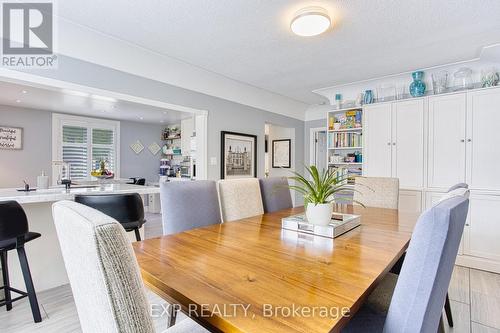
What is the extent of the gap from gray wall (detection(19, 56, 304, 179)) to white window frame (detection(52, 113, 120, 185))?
3.99 metres

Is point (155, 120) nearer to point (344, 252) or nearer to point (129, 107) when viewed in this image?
point (129, 107)

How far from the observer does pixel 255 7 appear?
213 centimetres

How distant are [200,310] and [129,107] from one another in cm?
529

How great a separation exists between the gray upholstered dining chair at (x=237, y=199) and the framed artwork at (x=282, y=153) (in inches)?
135

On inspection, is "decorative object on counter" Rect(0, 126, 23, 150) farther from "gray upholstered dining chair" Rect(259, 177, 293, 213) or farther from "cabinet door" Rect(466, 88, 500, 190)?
"cabinet door" Rect(466, 88, 500, 190)

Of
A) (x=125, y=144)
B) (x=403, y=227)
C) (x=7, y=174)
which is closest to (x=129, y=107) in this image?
(x=125, y=144)

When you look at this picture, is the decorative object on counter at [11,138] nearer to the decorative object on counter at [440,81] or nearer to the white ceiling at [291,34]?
the white ceiling at [291,34]

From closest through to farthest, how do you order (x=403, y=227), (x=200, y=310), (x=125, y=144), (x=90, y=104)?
(x=200, y=310), (x=403, y=227), (x=90, y=104), (x=125, y=144)

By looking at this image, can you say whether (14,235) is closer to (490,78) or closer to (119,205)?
(119,205)

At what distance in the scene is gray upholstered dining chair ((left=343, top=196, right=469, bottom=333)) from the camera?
696 millimetres

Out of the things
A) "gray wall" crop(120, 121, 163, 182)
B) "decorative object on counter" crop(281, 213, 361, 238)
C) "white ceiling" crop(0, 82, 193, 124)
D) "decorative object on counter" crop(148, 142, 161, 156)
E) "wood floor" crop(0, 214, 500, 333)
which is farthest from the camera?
"decorative object on counter" crop(148, 142, 161, 156)

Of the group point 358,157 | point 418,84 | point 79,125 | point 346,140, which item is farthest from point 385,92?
point 79,125

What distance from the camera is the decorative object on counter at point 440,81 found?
338cm

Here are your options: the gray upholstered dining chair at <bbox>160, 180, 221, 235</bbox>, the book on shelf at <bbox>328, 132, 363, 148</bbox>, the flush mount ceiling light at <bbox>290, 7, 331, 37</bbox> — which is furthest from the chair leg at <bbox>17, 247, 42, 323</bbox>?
the book on shelf at <bbox>328, 132, 363, 148</bbox>
